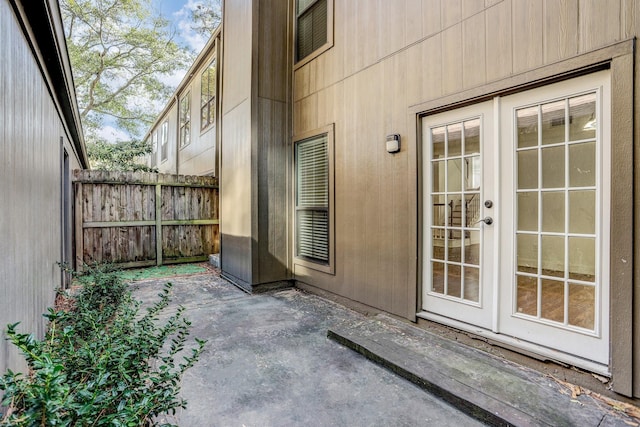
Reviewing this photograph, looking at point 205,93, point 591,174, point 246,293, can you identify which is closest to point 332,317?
point 246,293

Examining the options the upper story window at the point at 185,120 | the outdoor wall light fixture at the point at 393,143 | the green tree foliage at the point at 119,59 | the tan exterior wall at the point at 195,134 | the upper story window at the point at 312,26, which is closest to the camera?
the outdoor wall light fixture at the point at 393,143

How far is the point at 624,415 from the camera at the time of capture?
180 cm

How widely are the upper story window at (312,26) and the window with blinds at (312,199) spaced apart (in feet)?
4.31

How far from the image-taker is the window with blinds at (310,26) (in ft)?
14.5

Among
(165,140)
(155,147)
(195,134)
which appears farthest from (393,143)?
(155,147)

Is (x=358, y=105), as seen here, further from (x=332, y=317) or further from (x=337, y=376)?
(x=337, y=376)

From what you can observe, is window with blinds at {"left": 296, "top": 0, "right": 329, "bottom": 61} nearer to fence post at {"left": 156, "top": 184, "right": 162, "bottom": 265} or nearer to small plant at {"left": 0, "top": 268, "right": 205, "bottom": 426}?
fence post at {"left": 156, "top": 184, "right": 162, "bottom": 265}

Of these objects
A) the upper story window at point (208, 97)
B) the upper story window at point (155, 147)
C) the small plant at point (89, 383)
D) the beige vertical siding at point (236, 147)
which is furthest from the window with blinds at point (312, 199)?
the upper story window at point (155, 147)

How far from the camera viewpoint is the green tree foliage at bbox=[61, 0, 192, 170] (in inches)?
469

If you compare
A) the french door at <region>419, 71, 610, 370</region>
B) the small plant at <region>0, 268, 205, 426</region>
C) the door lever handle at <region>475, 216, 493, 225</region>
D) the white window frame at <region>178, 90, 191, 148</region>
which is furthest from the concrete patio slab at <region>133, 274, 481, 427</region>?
the white window frame at <region>178, 90, 191, 148</region>

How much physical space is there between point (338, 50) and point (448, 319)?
11.1ft

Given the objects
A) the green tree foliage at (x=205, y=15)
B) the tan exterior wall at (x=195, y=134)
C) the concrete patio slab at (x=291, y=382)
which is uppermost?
the green tree foliage at (x=205, y=15)

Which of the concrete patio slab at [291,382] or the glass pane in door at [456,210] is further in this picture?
the glass pane in door at [456,210]

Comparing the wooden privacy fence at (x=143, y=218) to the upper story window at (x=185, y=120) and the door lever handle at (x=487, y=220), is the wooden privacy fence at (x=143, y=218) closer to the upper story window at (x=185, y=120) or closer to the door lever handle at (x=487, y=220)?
the upper story window at (x=185, y=120)
